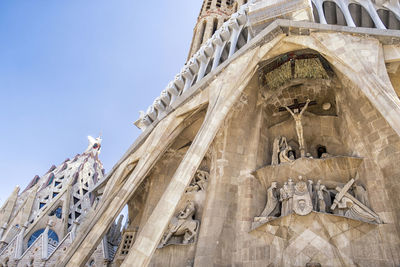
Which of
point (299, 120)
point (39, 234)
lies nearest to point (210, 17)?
point (299, 120)

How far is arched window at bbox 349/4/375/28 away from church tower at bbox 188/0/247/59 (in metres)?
11.1

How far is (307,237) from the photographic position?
7195 mm

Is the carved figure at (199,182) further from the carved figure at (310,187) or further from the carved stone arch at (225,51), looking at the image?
the carved stone arch at (225,51)

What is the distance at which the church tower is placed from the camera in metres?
20.5

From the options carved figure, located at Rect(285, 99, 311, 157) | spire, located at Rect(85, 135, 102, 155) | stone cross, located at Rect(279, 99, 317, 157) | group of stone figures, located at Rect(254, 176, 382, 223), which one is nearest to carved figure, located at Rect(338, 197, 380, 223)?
group of stone figures, located at Rect(254, 176, 382, 223)

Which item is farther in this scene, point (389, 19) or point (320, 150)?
point (320, 150)

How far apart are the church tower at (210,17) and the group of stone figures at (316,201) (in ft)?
44.5

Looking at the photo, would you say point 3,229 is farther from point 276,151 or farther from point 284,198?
point 284,198

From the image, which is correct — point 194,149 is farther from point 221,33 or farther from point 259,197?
point 221,33

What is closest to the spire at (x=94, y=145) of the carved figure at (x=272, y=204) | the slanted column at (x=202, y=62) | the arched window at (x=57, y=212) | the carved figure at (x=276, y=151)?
the arched window at (x=57, y=212)

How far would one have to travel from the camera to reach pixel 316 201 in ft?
25.0

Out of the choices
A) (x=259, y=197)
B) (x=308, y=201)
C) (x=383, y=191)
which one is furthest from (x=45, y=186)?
(x=383, y=191)

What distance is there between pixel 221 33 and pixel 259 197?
5.50m

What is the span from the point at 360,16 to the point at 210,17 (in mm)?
13578
